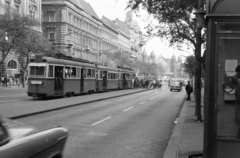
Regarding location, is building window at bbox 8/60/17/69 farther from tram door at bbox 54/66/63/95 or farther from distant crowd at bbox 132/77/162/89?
tram door at bbox 54/66/63/95

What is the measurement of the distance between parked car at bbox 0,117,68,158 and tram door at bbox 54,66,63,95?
19533 mm

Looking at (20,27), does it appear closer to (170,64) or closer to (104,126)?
(104,126)

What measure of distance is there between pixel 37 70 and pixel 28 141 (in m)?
19.7

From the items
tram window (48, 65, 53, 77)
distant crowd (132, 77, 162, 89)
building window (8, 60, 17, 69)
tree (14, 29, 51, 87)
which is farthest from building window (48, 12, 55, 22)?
tram window (48, 65, 53, 77)

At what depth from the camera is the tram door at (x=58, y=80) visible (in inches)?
925

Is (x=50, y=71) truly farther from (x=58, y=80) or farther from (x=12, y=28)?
(x=12, y=28)

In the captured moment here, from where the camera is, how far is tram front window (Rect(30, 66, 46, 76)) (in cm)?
2223

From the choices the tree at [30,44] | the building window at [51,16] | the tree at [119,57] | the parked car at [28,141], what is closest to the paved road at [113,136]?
the parked car at [28,141]

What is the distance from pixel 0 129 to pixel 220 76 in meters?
3.86

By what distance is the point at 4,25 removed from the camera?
33000 mm

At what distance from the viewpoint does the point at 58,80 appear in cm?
2375

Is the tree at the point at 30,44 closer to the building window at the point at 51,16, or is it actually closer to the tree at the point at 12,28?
the tree at the point at 12,28

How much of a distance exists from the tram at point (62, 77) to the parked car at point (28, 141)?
18.5 m

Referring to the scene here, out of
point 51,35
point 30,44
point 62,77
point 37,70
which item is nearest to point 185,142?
point 37,70
